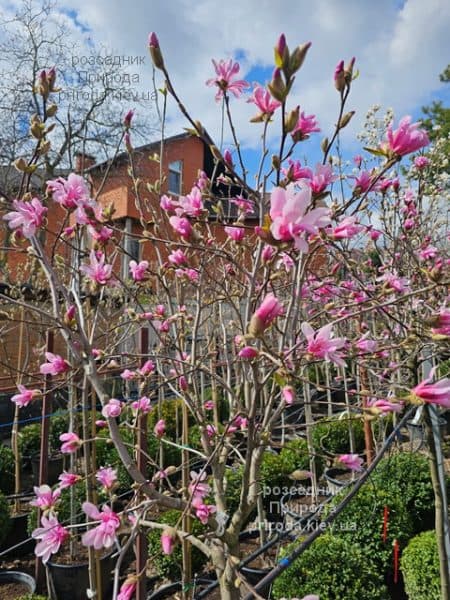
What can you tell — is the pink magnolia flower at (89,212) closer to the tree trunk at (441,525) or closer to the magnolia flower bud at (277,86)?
the magnolia flower bud at (277,86)

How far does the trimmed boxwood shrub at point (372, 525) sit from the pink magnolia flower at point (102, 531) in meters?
1.61

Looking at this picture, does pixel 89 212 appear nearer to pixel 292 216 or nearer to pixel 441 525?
pixel 292 216

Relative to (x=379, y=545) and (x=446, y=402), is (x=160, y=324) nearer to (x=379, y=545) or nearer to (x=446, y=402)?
(x=446, y=402)

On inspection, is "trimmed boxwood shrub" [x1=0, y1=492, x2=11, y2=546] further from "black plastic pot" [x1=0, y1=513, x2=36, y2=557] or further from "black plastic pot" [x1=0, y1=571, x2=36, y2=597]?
"black plastic pot" [x1=0, y1=571, x2=36, y2=597]

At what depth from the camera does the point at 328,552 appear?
199 centimetres

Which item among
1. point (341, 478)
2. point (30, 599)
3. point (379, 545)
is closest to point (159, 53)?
point (30, 599)

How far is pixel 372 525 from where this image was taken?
234 centimetres

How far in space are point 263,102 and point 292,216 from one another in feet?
1.47

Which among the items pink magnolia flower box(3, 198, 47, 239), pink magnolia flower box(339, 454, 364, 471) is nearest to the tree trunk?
pink magnolia flower box(339, 454, 364, 471)

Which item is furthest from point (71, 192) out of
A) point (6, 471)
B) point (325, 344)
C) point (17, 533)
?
point (6, 471)

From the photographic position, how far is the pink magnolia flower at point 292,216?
70 centimetres

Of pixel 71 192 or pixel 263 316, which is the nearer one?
pixel 263 316

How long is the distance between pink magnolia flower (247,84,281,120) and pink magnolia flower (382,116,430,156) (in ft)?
0.89

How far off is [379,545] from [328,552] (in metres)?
0.51
